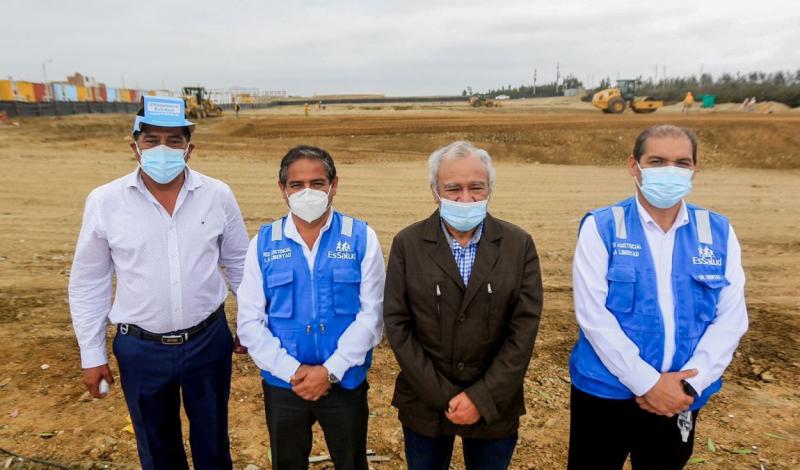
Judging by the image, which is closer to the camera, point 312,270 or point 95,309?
point 312,270

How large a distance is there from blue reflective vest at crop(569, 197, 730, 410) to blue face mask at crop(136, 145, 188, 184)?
2223 millimetres

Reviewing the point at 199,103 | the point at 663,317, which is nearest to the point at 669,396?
the point at 663,317

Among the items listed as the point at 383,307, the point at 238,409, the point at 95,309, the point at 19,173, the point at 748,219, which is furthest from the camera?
the point at 19,173

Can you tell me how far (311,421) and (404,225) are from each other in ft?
21.6

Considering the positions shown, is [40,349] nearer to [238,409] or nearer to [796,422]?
[238,409]

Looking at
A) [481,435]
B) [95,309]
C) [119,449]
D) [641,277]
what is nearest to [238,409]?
[119,449]

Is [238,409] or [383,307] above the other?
[383,307]

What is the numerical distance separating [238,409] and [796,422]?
4128 mm

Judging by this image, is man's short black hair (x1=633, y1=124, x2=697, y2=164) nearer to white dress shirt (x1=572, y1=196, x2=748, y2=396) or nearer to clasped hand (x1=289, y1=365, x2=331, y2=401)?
white dress shirt (x1=572, y1=196, x2=748, y2=396)

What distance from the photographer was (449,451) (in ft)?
8.64

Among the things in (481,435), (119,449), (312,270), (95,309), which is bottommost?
(119,449)

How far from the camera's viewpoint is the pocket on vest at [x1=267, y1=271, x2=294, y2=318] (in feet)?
8.18

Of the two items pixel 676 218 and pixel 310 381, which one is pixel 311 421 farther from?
pixel 676 218

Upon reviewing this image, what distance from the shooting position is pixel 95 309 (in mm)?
2738
